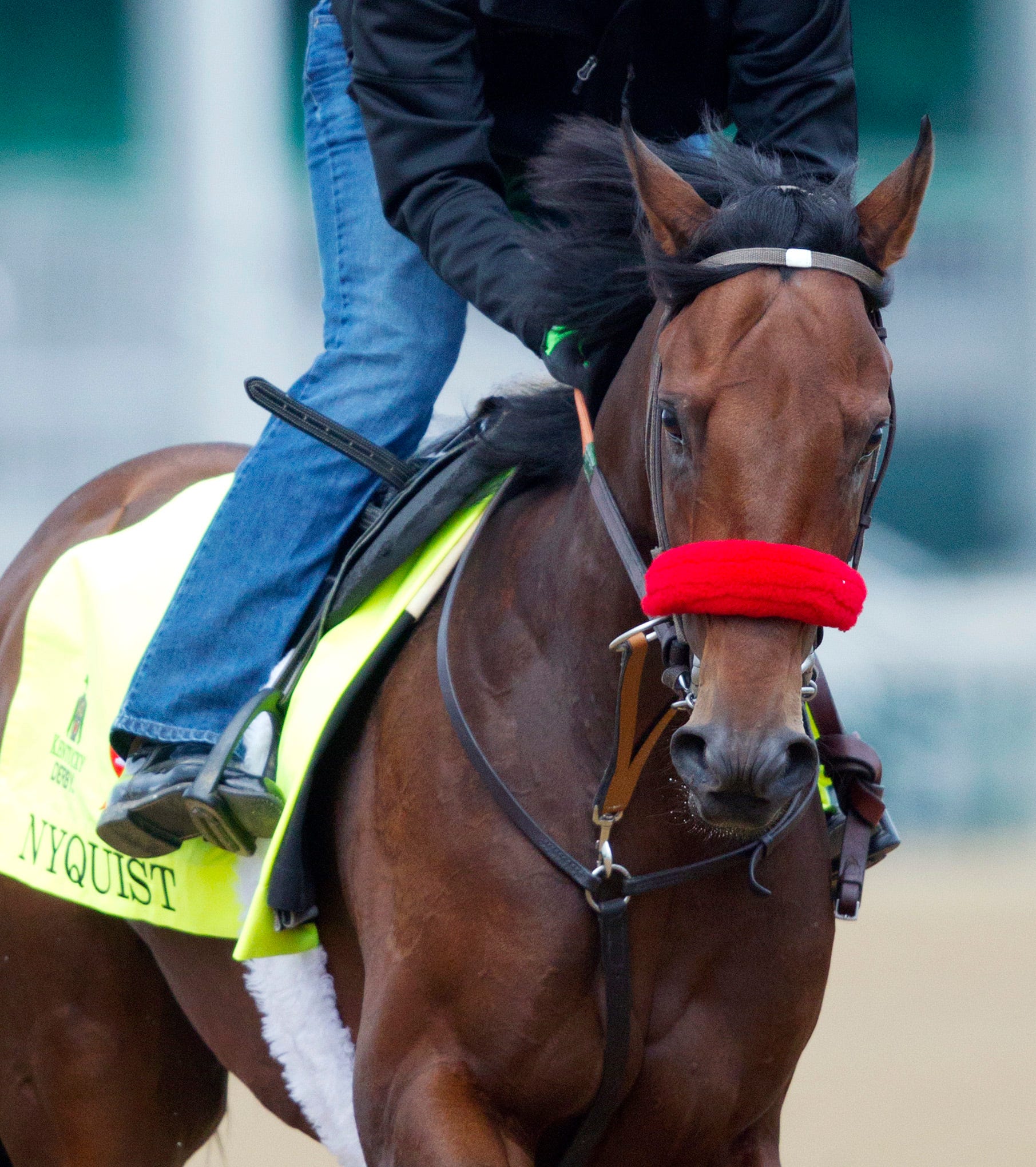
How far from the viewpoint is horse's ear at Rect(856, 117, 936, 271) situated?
2.00 m

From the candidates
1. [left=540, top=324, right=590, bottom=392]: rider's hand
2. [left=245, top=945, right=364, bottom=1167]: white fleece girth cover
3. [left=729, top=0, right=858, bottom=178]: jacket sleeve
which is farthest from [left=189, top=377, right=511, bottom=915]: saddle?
[left=729, top=0, right=858, bottom=178]: jacket sleeve

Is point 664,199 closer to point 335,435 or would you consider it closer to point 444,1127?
point 335,435

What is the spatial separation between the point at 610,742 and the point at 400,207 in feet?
2.99

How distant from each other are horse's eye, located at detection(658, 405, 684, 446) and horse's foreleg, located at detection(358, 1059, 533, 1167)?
857 mm

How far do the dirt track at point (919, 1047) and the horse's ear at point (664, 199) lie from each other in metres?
2.21

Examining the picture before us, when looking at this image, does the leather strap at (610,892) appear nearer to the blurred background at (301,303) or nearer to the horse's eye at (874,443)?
the horse's eye at (874,443)

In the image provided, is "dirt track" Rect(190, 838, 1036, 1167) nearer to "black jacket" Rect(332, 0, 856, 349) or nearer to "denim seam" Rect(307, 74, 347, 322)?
"denim seam" Rect(307, 74, 347, 322)

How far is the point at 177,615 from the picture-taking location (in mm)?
2746

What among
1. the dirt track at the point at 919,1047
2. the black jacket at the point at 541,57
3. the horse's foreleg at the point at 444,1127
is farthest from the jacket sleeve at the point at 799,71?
the dirt track at the point at 919,1047

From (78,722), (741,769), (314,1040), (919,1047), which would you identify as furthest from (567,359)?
(919,1047)

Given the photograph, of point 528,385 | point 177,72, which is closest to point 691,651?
point 528,385

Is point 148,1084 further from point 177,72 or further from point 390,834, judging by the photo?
point 177,72

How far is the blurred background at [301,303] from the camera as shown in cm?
779

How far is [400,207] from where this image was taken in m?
2.56
